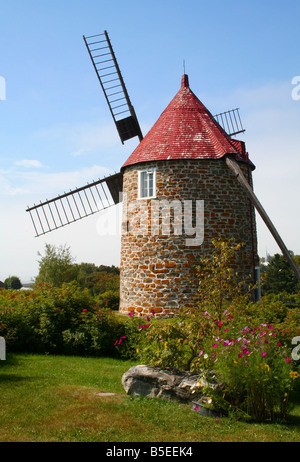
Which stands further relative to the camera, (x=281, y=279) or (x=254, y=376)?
(x=281, y=279)

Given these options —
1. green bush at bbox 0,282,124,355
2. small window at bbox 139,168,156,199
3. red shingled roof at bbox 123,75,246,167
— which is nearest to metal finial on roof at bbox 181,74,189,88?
red shingled roof at bbox 123,75,246,167

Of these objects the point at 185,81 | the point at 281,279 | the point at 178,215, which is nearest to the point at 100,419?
the point at 178,215

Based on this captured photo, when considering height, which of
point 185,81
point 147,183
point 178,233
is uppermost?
point 185,81

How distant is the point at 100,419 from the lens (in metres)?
6.20

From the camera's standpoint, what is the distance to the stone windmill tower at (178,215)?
15242 millimetres

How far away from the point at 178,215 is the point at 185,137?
2.99m

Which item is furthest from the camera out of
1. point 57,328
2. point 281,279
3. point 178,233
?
point 281,279

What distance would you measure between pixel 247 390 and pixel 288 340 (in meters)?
3.31

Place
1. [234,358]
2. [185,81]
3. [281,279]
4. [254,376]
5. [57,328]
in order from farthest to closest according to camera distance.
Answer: [281,279]
[185,81]
[57,328]
[234,358]
[254,376]

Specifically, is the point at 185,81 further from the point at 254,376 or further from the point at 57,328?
the point at 254,376

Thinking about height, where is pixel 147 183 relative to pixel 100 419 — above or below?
above

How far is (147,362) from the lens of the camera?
26.6 ft

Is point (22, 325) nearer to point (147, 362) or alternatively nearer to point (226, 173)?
point (147, 362)

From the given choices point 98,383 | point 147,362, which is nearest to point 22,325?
point 98,383
